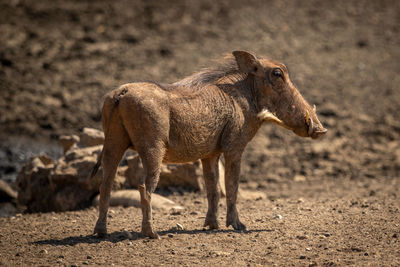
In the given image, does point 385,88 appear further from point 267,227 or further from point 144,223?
point 144,223

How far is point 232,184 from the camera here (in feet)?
25.5

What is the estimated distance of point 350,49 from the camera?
19875 mm

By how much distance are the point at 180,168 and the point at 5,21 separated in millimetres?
11537

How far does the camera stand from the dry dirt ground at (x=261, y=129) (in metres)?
6.81

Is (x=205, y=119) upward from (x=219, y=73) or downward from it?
downward

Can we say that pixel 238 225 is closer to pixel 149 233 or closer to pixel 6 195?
pixel 149 233

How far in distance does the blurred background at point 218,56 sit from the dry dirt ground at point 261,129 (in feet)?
0.16

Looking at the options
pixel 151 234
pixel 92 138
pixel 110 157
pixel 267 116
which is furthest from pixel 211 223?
pixel 92 138

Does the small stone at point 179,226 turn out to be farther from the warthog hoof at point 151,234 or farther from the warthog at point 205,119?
the warthog hoof at point 151,234

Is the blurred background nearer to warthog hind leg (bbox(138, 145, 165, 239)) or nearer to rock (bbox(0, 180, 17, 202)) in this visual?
rock (bbox(0, 180, 17, 202))

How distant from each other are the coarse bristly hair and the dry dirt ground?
1.92m

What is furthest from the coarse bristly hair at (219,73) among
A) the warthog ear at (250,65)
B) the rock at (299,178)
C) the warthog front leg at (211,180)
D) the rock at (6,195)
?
the rock at (299,178)

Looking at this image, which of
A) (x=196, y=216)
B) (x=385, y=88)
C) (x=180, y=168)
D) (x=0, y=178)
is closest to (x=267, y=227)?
(x=196, y=216)

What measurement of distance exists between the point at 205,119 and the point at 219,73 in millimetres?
939
